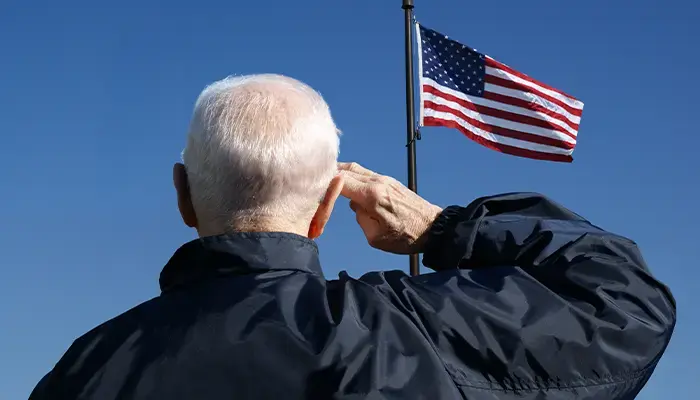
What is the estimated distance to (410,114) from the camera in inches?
420

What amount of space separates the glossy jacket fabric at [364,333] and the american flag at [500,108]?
26.6 ft

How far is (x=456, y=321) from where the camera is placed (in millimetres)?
2408

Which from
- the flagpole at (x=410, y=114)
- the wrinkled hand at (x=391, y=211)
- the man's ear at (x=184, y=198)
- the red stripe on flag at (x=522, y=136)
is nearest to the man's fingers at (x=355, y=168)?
the wrinkled hand at (x=391, y=211)

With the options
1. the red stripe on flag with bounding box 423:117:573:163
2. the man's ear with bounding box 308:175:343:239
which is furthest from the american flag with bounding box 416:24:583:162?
the man's ear with bounding box 308:175:343:239

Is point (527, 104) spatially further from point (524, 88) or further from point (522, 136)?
point (522, 136)

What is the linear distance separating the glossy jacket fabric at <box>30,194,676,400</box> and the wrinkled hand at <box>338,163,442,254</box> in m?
0.73

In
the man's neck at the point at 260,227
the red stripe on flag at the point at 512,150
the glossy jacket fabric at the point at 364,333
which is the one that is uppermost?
the man's neck at the point at 260,227

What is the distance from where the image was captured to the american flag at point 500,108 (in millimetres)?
10680

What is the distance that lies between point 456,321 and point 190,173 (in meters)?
0.79

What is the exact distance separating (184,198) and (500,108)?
27.8 feet

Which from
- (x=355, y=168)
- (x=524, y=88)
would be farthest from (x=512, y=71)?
(x=355, y=168)

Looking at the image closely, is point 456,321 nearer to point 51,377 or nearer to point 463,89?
point 51,377

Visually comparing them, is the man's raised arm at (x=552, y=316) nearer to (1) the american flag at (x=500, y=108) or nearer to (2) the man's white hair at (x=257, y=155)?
(2) the man's white hair at (x=257, y=155)

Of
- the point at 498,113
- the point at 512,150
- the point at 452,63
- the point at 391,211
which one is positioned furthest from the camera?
the point at 452,63
